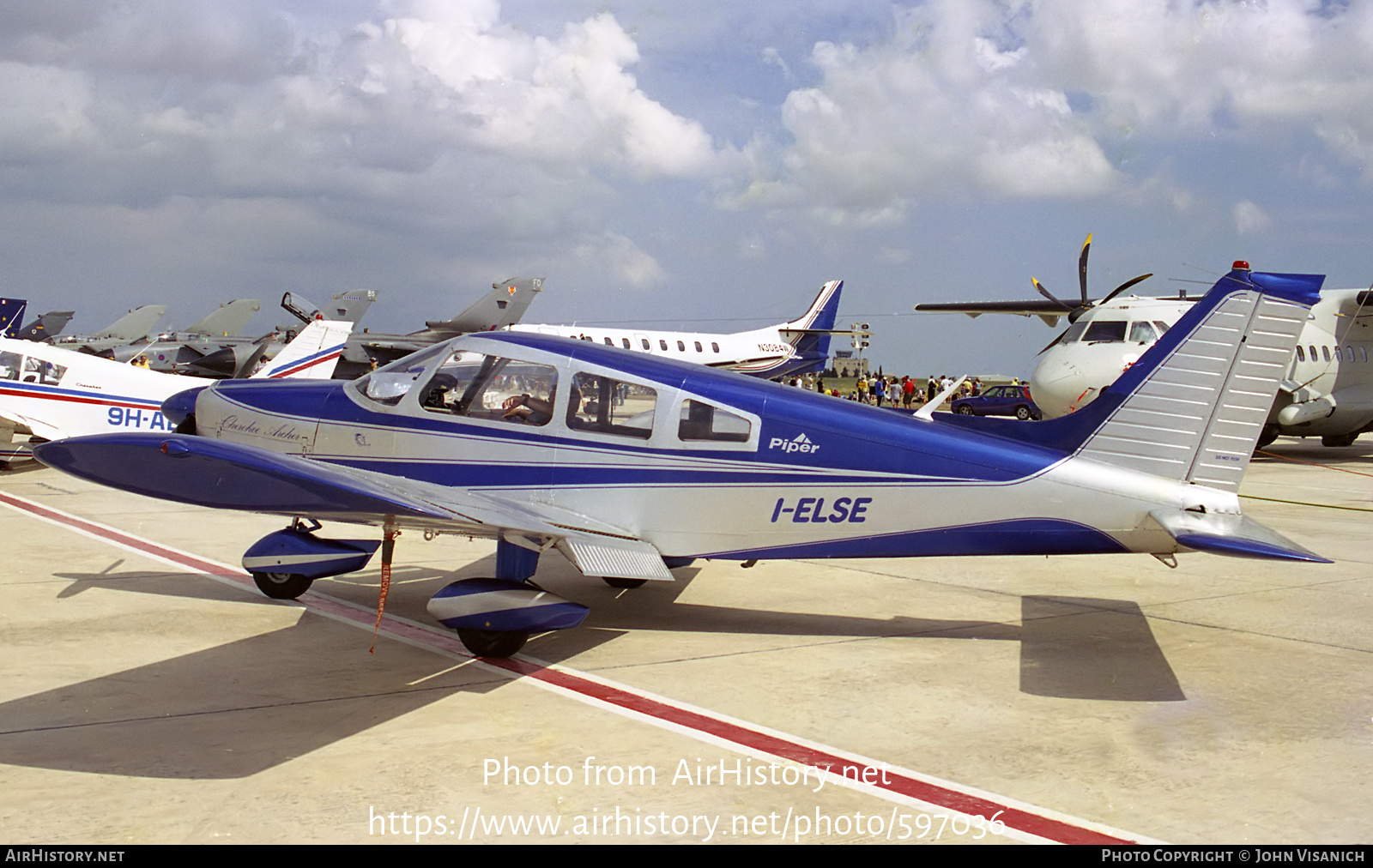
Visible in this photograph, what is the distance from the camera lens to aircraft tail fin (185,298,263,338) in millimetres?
57450

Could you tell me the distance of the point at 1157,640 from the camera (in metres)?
7.87

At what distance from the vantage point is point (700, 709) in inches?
240

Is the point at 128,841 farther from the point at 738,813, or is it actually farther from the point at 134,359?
the point at 134,359

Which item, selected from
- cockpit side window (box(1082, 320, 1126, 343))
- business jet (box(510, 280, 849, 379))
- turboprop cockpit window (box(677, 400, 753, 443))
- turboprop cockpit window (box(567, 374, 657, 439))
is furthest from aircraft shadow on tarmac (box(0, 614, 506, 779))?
business jet (box(510, 280, 849, 379))

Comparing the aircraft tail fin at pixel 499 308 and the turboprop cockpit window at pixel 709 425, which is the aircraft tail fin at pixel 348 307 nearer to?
the aircraft tail fin at pixel 499 308

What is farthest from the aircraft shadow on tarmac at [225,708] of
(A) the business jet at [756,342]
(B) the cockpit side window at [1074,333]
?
(A) the business jet at [756,342]

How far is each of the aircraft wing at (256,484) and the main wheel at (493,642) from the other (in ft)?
2.26

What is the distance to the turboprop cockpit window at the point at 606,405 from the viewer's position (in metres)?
7.70

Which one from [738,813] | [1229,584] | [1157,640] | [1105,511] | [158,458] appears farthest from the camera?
[1229,584]

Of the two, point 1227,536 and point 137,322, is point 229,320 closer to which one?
point 137,322

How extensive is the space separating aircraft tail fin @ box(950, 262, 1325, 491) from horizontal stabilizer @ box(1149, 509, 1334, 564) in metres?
0.30

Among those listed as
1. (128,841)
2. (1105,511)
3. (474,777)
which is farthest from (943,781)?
(128,841)

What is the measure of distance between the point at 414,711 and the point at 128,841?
6.47 ft

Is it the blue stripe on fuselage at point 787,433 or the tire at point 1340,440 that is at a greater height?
the tire at point 1340,440
